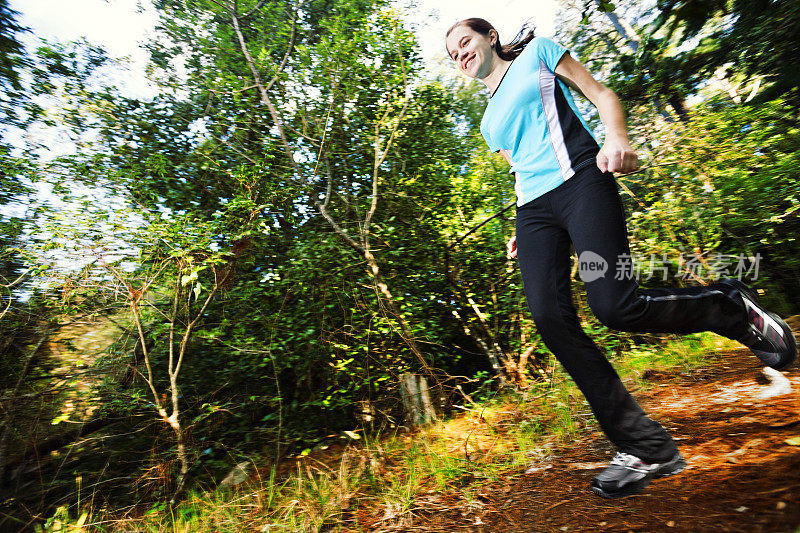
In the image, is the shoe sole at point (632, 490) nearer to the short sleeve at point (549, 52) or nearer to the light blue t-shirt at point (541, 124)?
the light blue t-shirt at point (541, 124)

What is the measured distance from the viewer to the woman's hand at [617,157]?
1386 millimetres

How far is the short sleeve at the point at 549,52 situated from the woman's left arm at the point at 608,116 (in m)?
0.02

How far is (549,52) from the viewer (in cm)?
164

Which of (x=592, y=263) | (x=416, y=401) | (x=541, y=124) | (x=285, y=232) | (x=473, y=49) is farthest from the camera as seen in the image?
(x=285, y=232)

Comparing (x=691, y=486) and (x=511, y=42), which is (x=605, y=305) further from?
(x=511, y=42)

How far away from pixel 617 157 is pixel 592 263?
1.25 ft

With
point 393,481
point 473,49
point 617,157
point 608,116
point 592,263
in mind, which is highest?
point 473,49

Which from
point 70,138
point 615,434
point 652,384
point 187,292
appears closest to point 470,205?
point 652,384

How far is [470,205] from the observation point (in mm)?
4582

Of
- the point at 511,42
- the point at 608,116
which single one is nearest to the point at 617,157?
the point at 608,116

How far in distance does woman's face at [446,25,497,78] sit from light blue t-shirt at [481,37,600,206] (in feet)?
0.58

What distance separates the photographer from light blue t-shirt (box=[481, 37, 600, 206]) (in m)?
1.56

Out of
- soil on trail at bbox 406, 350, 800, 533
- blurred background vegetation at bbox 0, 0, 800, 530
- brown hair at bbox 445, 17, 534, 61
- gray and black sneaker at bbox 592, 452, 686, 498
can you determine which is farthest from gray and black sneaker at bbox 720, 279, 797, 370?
blurred background vegetation at bbox 0, 0, 800, 530

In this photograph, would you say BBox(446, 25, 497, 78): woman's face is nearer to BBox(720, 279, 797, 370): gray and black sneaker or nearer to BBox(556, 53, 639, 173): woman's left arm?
BBox(556, 53, 639, 173): woman's left arm
